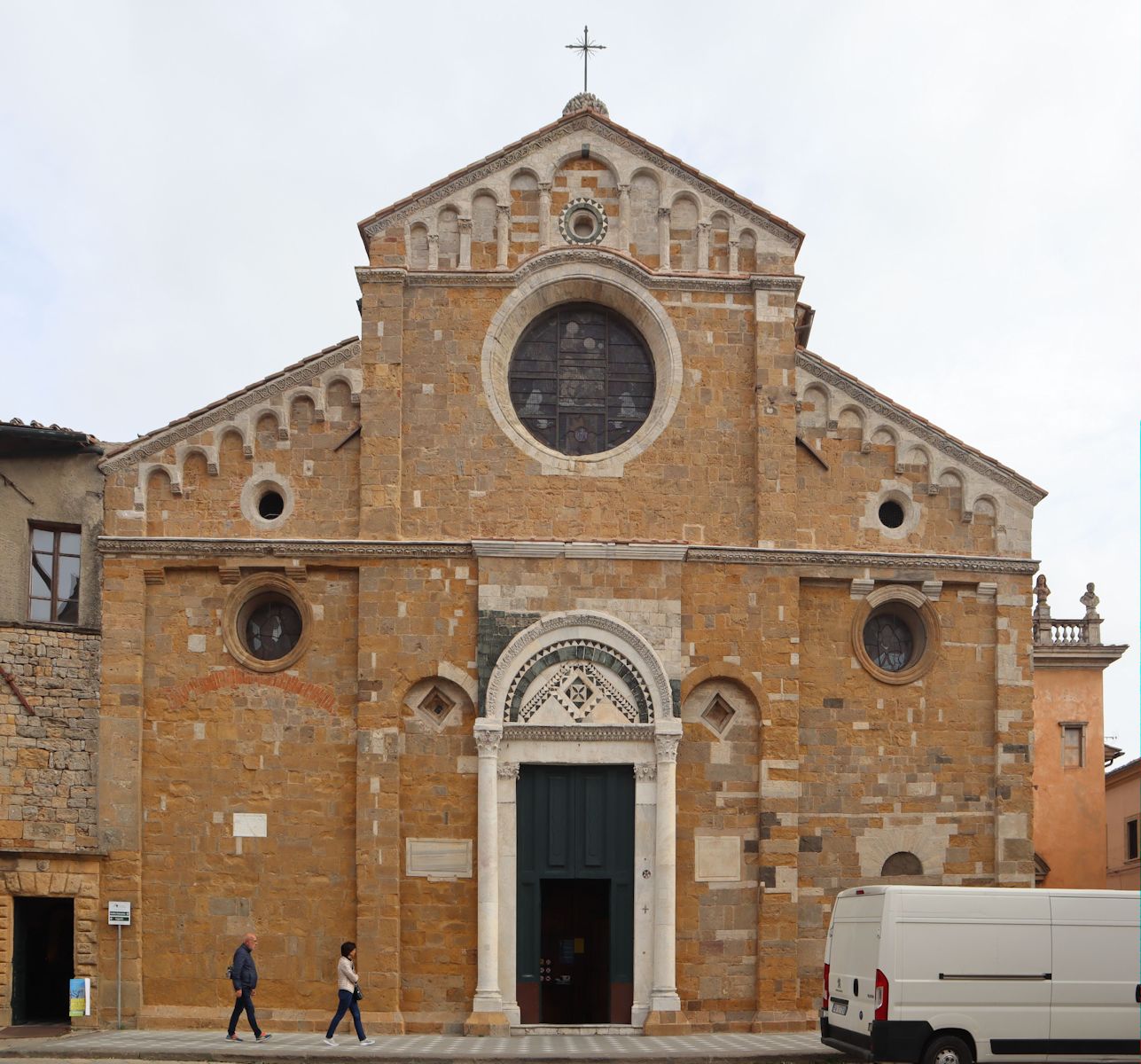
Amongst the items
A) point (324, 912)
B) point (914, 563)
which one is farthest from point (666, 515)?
Answer: point (324, 912)

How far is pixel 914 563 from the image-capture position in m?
21.7

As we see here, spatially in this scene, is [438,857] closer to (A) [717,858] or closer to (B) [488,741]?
(B) [488,741]

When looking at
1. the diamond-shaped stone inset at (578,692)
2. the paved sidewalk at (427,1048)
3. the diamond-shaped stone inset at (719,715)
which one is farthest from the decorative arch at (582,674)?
the paved sidewalk at (427,1048)

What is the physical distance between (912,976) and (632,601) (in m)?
6.89

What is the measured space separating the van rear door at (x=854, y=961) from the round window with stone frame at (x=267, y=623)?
8286 millimetres

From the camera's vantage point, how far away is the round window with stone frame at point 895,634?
71.2 ft

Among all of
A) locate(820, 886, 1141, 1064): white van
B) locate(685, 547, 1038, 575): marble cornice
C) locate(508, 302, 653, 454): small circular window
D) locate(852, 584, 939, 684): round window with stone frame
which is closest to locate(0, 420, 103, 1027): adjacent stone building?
locate(508, 302, 653, 454): small circular window

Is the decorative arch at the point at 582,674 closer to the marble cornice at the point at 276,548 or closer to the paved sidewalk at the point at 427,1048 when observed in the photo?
the marble cornice at the point at 276,548

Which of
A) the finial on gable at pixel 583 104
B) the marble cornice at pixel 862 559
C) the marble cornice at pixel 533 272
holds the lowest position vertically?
the marble cornice at pixel 862 559

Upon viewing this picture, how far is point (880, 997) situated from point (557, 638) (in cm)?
699

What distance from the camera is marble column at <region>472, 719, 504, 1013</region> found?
20094 mm

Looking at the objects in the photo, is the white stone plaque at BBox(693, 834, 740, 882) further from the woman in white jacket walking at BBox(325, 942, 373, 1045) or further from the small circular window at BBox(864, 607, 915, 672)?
the woman in white jacket walking at BBox(325, 942, 373, 1045)

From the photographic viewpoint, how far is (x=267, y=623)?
21609 mm

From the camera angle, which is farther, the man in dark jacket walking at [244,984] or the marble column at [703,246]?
the marble column at [703,246]
